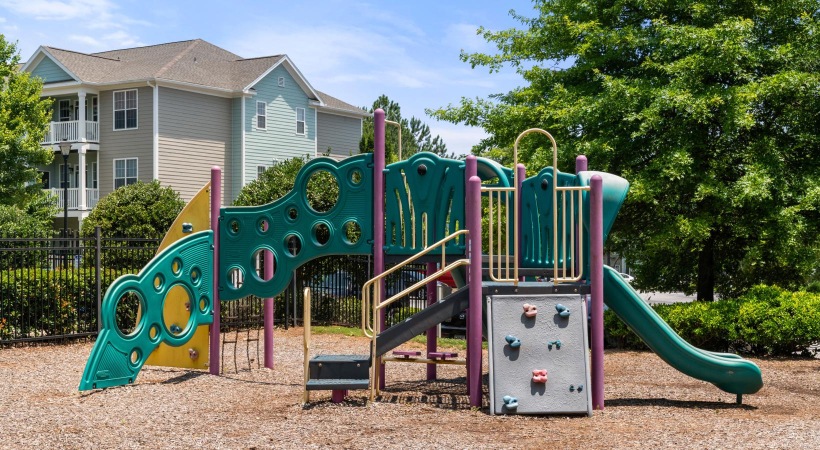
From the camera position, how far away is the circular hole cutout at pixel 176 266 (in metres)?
11.6

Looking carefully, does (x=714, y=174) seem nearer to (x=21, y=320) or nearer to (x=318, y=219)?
(x=318, y=219)

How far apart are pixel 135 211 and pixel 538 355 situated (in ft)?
56.0

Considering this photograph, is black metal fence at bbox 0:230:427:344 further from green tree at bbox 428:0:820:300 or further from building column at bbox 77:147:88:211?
building column at bbox 77:147:88:211

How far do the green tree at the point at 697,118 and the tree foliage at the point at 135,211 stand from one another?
34.0ft

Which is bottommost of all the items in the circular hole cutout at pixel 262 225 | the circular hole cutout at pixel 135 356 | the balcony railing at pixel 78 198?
the circular hole cutout at pixel 135 356

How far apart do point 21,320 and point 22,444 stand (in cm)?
834

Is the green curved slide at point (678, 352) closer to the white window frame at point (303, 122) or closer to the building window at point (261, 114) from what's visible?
the building window at point (261, 114)

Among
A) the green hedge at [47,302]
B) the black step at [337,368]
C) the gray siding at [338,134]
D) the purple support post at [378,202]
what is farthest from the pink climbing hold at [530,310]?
the gray siding at [338,134]

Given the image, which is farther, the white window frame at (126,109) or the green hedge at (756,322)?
the white window frame at (126,109)

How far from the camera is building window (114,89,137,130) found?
32125 millimetres

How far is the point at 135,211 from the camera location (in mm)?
23766

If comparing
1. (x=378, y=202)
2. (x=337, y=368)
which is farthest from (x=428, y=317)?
(x=378, y=202)

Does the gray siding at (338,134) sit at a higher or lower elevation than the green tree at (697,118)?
higher

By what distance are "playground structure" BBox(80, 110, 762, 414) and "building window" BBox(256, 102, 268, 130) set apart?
22.2 m
